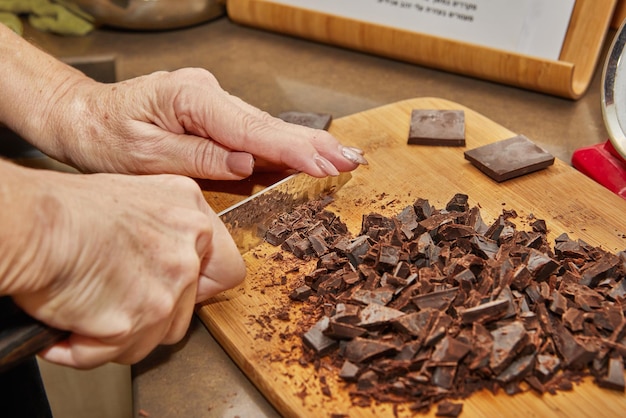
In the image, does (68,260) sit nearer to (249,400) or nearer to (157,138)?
(249,400)

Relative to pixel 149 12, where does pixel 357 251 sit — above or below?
below

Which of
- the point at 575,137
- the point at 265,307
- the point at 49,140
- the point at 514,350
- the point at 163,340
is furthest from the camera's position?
the point at 575,137

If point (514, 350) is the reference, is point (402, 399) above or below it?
below

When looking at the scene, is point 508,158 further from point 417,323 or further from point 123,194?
point 123,194

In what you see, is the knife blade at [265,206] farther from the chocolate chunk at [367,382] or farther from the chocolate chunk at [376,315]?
the chocolate chunk at [367,382]

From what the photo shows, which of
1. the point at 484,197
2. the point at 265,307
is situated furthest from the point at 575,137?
the point at 265,307

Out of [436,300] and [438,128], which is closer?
[436,300]

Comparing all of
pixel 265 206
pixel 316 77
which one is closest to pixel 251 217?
pixel 265 206
